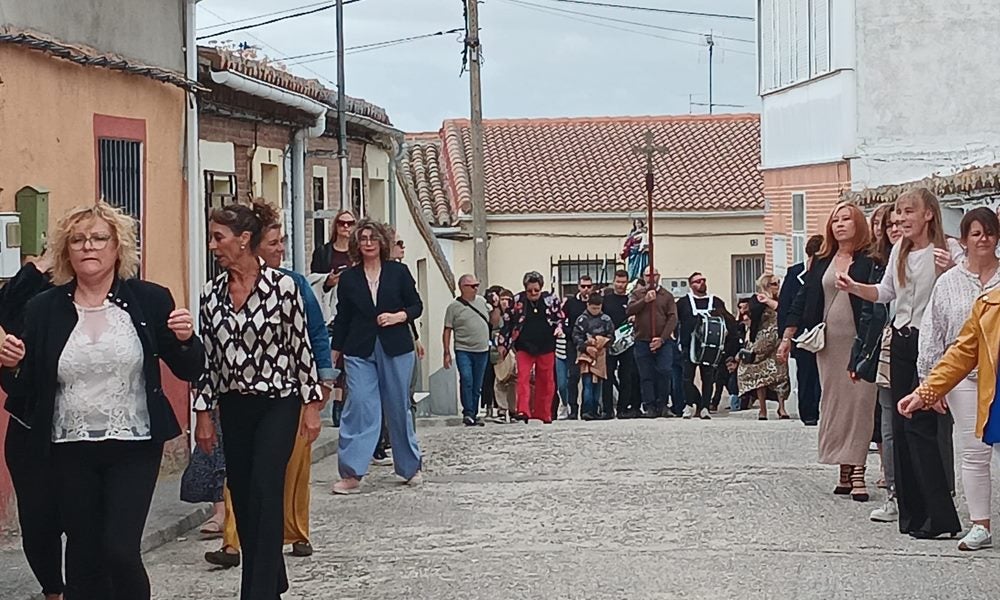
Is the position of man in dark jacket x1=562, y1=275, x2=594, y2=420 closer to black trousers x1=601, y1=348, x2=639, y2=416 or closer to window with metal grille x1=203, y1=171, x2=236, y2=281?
black trousers x1=601, y1=348, x2=639, y2=416

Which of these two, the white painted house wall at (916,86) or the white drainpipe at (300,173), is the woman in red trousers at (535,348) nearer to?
the white drainpipe at (300,173)

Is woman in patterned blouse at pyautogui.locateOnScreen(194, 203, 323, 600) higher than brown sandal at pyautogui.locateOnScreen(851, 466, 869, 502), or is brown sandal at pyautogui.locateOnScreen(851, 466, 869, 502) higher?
woman in patterned blouse at pyautogui.locateOnScreen(194, 203, 323, 600)

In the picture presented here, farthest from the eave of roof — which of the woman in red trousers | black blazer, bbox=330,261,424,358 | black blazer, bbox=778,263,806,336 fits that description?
the woman in red trousers

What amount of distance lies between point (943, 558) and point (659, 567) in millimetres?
1476

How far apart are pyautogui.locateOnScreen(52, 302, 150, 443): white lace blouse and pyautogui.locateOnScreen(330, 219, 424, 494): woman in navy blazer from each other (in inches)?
212

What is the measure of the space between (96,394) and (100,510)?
435 millimetres

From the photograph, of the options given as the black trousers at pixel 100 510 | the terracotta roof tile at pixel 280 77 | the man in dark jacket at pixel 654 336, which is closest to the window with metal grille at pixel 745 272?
the terracotta roof tile at pixel 280 77

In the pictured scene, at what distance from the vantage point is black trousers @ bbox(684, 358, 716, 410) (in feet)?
70.5

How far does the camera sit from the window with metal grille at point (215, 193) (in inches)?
630

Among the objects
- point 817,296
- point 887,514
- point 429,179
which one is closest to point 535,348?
point 817,296

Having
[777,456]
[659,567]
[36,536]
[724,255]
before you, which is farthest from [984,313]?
[724,255]

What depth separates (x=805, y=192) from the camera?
28.0 meters

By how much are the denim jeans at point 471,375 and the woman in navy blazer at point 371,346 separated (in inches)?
282

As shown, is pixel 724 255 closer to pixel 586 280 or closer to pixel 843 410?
pixel 586 280
